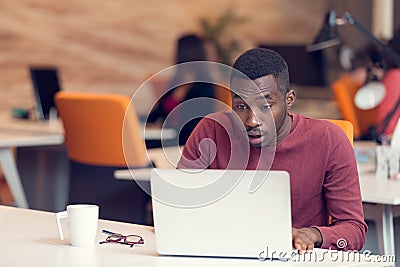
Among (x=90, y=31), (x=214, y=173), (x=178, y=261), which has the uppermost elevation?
(x=214, y=173)

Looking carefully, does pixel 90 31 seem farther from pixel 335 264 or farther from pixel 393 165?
pixel 335 264

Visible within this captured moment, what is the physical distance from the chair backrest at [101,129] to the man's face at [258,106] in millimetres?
1913

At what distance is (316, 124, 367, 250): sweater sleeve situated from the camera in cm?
234

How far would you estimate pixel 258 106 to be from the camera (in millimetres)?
2322

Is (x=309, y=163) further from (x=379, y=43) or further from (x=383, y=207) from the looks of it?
(x=379, y=43)

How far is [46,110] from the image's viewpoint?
558cm

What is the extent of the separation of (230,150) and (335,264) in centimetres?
69

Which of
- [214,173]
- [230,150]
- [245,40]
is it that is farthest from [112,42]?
[214,173]

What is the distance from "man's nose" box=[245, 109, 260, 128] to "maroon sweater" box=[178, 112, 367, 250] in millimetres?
152

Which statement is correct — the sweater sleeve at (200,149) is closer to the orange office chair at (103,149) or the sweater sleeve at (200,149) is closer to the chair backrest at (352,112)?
the orange office chair at (103,149)

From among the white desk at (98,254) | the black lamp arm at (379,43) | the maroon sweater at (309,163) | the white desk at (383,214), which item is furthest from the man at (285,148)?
the black lamp arm at (379,43)

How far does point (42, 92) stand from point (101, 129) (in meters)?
1.33

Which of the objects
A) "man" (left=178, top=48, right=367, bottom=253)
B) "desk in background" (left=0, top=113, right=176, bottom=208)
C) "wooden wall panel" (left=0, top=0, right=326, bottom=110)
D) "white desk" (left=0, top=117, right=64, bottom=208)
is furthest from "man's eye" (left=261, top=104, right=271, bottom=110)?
"wooden wall panel" (left=0, top=0, right=326, bottom=110)

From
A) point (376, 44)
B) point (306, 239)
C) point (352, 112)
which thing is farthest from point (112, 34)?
point (306, 239)
